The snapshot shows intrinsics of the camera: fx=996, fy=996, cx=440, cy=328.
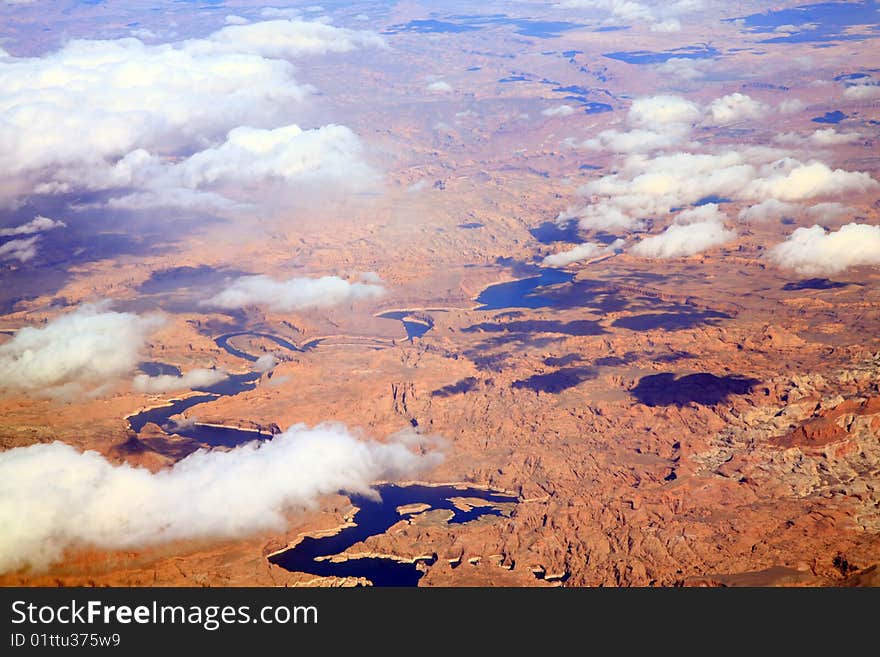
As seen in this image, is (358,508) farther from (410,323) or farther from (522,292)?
(522,292)

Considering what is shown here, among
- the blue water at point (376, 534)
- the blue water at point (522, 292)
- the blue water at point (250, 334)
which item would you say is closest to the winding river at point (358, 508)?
the blue water at point (376, 534)

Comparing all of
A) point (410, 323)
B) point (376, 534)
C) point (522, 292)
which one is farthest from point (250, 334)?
point (376, 534)

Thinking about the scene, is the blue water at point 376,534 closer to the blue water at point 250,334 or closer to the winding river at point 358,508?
the winding river at point 358,508

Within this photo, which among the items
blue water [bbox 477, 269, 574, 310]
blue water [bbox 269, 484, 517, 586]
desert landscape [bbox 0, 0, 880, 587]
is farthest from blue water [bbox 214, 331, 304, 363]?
blue water [bbox 269, 484, 517, 586]

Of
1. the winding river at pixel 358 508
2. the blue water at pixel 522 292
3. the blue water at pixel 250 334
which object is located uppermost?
the winding river at pixel 358 508

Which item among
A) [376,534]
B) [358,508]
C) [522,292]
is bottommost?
[522,292]

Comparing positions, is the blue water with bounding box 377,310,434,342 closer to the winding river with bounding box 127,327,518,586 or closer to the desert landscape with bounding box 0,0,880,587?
the desert landscape with bounding box 0,0,880,587
